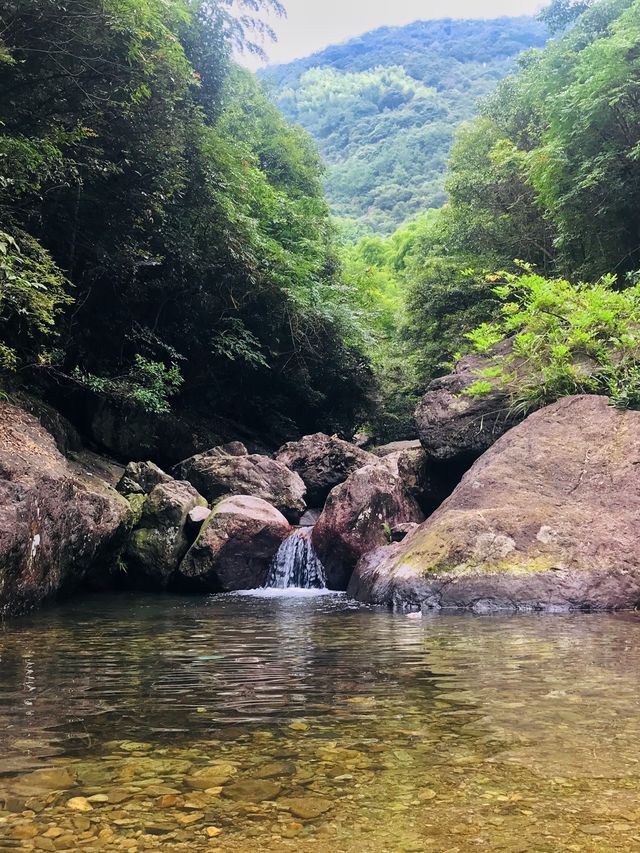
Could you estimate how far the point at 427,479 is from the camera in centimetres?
1342

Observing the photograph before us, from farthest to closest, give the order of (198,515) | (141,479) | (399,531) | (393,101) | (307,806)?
(393,101) < (141,479) < (198,515) < (399,531) < (307,806)

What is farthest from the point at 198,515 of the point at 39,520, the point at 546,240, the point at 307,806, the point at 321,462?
the point at 546,240

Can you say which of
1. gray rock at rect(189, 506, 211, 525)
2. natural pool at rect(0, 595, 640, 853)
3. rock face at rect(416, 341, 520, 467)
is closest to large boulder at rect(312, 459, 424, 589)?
rock face at rect(416, 341, 520, 467)

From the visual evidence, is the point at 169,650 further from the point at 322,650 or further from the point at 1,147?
the point at 1,147

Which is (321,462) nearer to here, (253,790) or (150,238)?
(150,238)

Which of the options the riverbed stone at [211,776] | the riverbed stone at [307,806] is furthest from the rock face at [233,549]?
the riverbed stone at [307,806]

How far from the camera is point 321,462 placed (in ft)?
55.9

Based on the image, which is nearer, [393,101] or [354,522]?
[354,522]

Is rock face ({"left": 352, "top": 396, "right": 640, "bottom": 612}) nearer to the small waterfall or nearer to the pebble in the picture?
the small waterfall

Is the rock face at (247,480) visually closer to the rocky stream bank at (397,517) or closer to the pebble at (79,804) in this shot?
the rocky stream bank at (397,517)

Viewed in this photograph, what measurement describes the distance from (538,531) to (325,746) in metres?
5.81

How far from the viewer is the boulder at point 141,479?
1233cm

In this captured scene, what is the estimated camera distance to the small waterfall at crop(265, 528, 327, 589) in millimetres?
11383

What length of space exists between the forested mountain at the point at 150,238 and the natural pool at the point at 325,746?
200 inches
